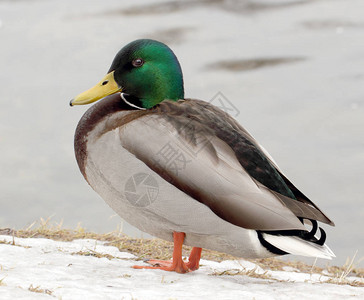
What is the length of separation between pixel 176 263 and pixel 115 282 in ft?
2.06

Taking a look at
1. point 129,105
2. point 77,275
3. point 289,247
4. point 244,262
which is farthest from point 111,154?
point 244,262

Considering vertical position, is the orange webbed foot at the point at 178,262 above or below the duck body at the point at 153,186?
below

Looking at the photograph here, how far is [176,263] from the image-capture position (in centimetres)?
423

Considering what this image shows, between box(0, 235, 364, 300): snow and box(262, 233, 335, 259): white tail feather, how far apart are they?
22 centimetres

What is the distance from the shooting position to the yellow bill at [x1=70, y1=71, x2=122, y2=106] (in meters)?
4.31

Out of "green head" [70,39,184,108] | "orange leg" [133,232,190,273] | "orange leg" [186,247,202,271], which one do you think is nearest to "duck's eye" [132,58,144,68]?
"green head" [70,39,184,108]

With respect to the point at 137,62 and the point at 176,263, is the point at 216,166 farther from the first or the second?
the point at 137,62

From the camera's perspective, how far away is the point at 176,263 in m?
4.23

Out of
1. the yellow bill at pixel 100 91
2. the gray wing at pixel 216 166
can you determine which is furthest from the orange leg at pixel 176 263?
the yellow bill at pixel 100 91

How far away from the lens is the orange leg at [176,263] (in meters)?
4.12

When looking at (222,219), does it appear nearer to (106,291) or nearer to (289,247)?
(289,247)

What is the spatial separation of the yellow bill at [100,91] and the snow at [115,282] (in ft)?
3.66

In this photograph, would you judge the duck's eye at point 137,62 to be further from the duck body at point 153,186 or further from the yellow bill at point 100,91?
the duck body at point 153,186

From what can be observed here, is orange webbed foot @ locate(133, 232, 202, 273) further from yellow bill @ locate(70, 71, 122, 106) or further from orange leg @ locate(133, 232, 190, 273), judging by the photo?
yellow bill @ locate(70, 71, 122, 106)
